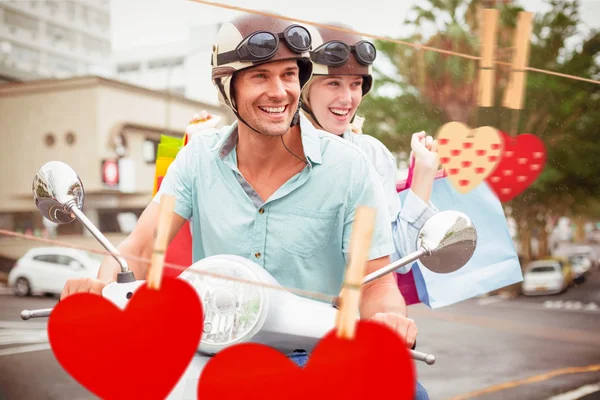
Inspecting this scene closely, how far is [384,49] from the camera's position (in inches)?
74.3

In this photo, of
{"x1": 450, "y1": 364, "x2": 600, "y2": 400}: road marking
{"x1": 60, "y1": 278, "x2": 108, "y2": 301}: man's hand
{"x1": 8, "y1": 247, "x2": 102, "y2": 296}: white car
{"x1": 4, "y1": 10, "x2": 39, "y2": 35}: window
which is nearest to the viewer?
{"x1": 60, "y1": 278, "x2": 108, "y2": 301}: man's hand

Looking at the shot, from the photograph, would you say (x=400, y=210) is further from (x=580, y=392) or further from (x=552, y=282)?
(x=552, y=282)

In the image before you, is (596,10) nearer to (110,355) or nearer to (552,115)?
(552,115)

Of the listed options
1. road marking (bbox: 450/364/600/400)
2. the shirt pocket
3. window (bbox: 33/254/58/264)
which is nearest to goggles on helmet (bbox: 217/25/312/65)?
the shirt pocket

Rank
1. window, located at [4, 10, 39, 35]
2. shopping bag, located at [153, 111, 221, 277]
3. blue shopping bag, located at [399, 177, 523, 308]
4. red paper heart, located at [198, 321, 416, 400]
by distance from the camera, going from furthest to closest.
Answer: window, located at [4, 10, 39, 35], shopping bag, located at [153, 111, 221, 277], blue shopping bag, located at [399, 177, 523, 308], red paper heart, located at [198, 321, 416, 400]

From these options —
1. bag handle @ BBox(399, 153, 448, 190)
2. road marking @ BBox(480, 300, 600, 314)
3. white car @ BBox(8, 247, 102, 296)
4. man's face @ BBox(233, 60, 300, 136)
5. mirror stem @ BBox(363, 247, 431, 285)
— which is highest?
man's face @ BBox(233, 60, 300, 136)

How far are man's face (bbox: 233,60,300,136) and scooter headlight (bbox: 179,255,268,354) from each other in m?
0.33

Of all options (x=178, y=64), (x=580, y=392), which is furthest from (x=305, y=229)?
(x=580, y=392)

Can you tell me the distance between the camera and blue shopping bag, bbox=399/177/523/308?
1.57m

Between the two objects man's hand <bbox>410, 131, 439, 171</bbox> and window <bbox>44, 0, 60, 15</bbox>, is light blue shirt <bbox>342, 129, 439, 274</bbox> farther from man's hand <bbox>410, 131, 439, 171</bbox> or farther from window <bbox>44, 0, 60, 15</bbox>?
window <bbox>44, 0, 60, 15</bbox>

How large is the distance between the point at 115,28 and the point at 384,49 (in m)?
0.87

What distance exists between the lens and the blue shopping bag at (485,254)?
157cm

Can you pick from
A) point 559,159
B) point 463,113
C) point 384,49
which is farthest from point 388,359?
point 384,49

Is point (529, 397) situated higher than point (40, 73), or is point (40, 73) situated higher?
point (40, 73)
